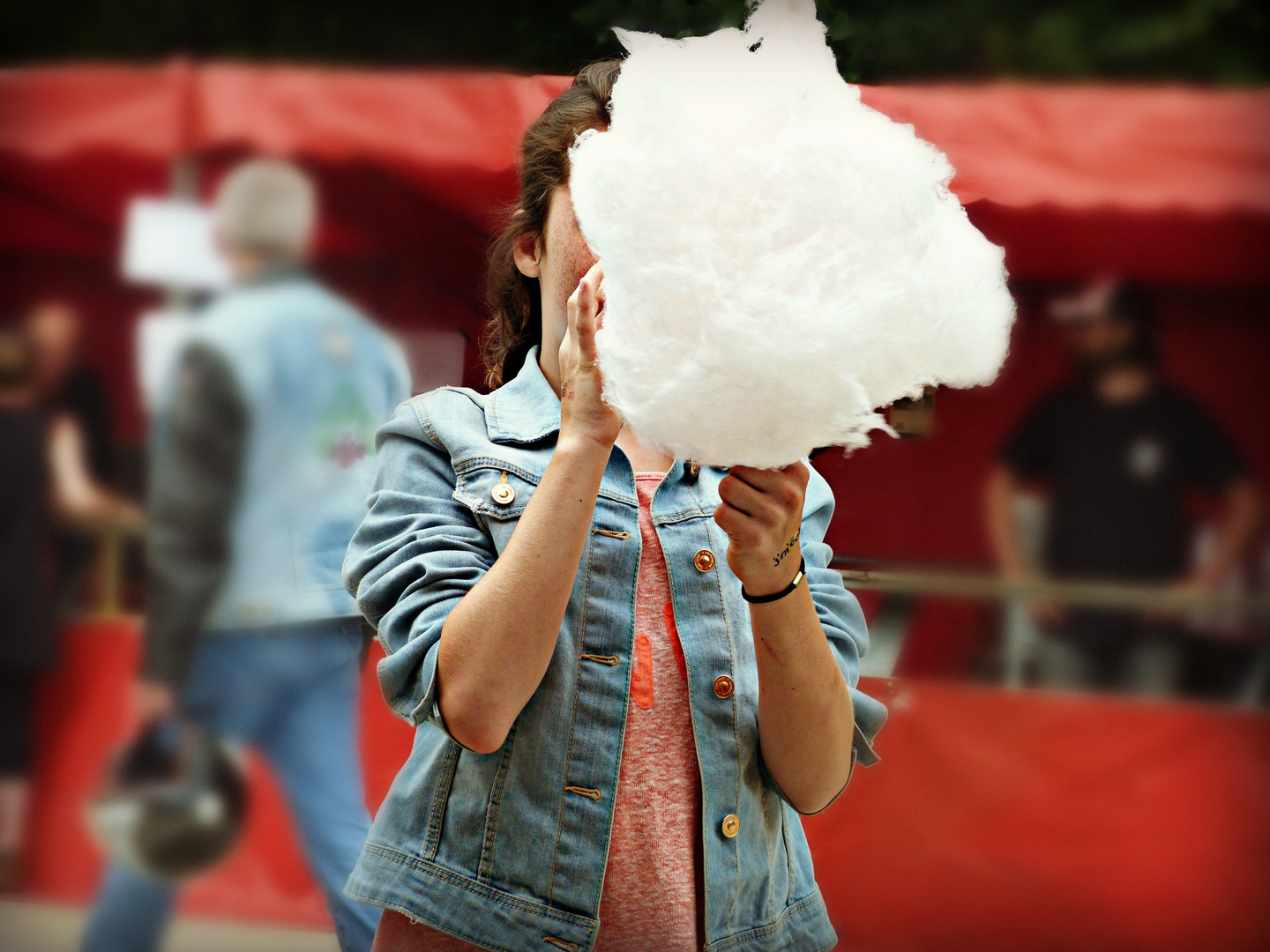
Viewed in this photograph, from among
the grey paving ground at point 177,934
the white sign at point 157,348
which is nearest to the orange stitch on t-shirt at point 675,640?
the white sign at point 157,348

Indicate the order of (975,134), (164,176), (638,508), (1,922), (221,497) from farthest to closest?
1. (1,922)
2. (164,176)
3. (221,497)
4. (975,134)
5. (638,508)

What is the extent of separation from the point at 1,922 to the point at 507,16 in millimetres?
2304

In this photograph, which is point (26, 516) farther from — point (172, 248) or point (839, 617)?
point (839, 617)

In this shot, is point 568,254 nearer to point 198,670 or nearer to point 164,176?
point 198,670

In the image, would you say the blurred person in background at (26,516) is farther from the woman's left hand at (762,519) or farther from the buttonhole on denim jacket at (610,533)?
the woman's left hand at (762,519)

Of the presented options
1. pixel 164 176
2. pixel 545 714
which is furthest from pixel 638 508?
pixel 164 176

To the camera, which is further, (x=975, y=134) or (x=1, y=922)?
(x=1, y=922)

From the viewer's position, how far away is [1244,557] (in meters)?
2.25

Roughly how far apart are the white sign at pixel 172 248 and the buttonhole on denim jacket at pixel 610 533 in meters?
1.52

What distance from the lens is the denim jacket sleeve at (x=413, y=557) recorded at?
758 mm

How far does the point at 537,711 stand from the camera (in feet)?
2.60

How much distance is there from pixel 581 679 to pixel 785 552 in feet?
0.63

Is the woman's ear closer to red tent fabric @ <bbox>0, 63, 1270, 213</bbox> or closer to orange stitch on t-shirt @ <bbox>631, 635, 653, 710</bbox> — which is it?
orange stitch on t-shirt @ <bbox>631, 635, 653, 710</bbox>

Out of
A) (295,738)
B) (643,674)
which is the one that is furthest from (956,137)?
(295,738)
